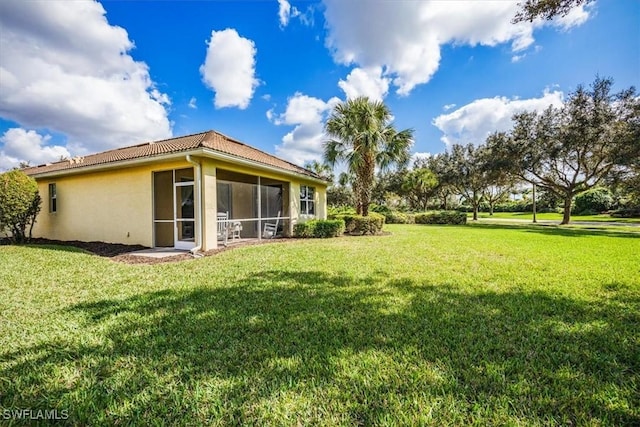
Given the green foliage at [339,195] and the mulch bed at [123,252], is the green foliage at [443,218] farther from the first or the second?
the mulch bed at [123,252]

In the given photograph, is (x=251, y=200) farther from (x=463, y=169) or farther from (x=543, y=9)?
(x=463, y=169)

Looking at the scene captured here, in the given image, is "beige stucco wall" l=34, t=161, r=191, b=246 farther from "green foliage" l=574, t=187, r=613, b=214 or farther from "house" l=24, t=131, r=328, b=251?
"green foliage" l=574, t=187, r=613, b=214

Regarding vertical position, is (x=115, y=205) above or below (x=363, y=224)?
above

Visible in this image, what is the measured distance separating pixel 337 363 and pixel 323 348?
1.02 ft

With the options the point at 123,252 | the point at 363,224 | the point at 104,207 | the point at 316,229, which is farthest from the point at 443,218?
the point at 104,207

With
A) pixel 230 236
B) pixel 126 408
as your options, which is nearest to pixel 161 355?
pixel 126 408

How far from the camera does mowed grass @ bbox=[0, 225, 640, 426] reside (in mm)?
2090

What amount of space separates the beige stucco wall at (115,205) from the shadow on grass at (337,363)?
571cm

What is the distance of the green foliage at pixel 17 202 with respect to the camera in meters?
10.7

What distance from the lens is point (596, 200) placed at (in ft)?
124

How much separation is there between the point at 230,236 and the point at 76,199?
708 centimetres

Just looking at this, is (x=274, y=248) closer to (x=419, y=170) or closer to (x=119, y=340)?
(x=119, y=340)

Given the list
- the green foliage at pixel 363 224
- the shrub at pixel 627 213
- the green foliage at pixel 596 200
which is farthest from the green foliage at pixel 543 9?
the green foliage at pixel 596 200

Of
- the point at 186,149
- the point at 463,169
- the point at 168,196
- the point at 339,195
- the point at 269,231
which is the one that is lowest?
the point at 269,231
